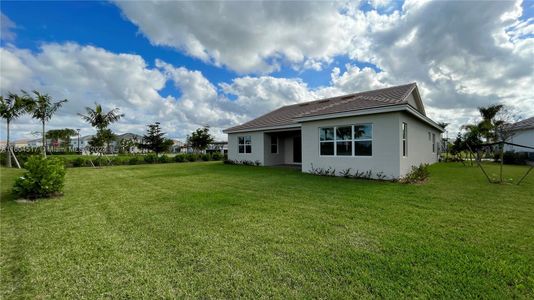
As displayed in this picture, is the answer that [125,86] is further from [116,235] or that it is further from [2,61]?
[116,235]

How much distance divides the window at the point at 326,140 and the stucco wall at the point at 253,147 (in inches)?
221

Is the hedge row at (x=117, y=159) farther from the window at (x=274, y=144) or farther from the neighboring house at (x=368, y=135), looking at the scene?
the neighboring house at (x=368, y=135)

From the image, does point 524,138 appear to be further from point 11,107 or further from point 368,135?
point 11,107

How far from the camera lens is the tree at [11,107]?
15000 mm

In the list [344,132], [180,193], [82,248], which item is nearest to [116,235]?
[82,248]

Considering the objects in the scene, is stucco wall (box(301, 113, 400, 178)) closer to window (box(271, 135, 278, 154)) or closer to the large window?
the large window

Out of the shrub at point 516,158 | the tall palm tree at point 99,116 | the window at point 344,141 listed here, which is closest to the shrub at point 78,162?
the tall palm tree at point 99,116

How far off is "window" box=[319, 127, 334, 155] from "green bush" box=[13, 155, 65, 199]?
1025 centimetres

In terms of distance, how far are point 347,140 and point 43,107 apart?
2185 cm

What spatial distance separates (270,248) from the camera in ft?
10.4

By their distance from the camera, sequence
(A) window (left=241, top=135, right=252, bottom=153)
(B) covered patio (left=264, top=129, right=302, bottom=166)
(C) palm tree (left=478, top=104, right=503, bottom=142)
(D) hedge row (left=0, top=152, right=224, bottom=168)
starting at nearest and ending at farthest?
(B) covered patio (left=264, top=129, right=302, bottom=166) < (D) hedge row (left=0, top=152, right=224, bottom=168) < (A) window (left=241, top=135, right=252, bottom=153) < (C) palm tree (left=478, top=104, right=503, bottom=142)

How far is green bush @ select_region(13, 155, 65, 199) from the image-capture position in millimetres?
6160

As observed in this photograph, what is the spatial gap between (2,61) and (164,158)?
39.6ft

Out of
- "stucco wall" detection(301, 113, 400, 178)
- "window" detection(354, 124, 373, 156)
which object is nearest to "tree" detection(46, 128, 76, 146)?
"stucco wall" detection(301, 113, 400, 178)
